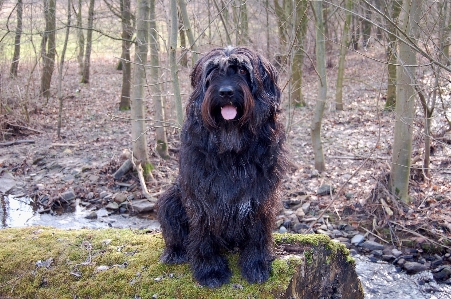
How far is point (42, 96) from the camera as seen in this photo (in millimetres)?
14797

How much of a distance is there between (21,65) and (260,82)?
43.9 feet

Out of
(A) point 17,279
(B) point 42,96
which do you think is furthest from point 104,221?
(B) point 42,96

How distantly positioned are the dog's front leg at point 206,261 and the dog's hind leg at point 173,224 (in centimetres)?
20

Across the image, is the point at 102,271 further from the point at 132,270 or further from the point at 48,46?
the point at 48,46

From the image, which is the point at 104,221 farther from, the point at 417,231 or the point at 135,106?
the point at 417,231

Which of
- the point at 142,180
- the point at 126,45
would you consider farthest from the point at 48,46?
the point at 142,180

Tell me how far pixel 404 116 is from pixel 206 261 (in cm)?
438

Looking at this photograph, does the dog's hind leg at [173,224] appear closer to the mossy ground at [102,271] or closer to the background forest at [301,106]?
the mossy ground at [102,271]

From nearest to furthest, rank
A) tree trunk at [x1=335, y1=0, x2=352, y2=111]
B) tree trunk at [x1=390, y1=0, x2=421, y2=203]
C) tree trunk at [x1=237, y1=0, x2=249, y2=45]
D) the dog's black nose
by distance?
1. the dog's black nose
2. tree trunk at [x1=390, y1=0, x2=421, y2=203]
3. tree trunk at [x1=237, y1=0, x2=249, y2=45]
4. tree trunk at [x1=335, y1=0, x2=352, y2=111]

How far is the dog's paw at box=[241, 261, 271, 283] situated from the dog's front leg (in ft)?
0.44

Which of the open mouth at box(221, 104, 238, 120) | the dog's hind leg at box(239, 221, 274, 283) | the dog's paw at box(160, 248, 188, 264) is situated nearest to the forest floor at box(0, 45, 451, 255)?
the dog's hind leg at box(239, 221, 274, 283)

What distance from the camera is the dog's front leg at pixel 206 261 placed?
3383 mm

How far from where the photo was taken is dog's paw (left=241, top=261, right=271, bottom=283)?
3402mm

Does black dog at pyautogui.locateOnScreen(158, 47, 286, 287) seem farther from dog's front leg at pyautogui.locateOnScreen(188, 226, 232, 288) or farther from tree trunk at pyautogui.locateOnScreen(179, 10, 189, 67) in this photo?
tree trunk at pyautogui.locateOnScreen(179, 10, 189, 67)
